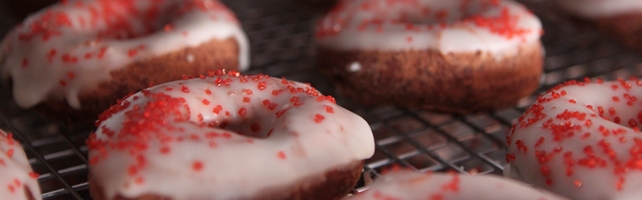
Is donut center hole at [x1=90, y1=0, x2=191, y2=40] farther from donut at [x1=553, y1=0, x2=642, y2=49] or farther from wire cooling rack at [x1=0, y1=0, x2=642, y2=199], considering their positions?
donut at [x1=553, y1=0, x2=642, y2=49]

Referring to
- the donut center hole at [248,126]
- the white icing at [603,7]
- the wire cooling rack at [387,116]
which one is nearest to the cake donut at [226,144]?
the donut center hole at [248,126]

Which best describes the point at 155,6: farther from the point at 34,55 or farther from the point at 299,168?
the point at 299,168

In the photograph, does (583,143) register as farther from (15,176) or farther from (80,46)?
(80,46)

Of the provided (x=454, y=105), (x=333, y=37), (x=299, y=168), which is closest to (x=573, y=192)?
(x=299, y=168)

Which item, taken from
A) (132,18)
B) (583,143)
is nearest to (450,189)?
(583,143)

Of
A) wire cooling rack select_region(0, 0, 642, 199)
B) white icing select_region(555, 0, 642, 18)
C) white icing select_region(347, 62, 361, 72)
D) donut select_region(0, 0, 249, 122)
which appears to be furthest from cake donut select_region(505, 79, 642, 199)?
donut select_region(0, 0, 249, 122)

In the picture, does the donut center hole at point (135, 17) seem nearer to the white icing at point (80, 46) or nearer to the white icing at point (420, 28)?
the white icing at point (80, 46)
